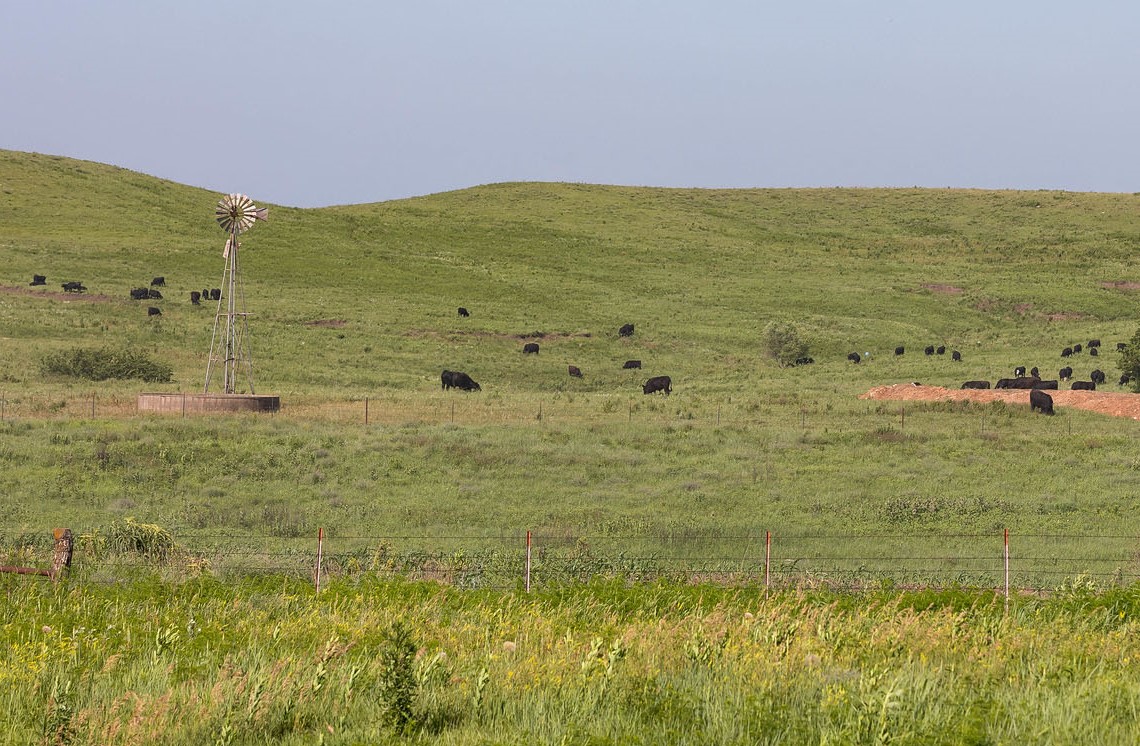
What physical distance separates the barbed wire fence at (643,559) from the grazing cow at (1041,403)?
62.3ft

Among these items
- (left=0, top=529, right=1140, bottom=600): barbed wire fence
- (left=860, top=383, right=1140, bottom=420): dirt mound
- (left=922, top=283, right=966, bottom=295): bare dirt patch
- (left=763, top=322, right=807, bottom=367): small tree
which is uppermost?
(left=922, top=283, right=966, bottom=295): bare dirt patch

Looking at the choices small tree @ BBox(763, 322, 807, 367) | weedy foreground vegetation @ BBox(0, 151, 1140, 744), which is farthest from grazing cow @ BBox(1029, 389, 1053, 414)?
small tree @ BBox(763, 322, 807, 367)

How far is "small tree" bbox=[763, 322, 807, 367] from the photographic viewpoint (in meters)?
69.6

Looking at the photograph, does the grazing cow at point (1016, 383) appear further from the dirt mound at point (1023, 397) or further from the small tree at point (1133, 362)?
the small tree at point (1133, 362)

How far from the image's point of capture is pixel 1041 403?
4178 cm

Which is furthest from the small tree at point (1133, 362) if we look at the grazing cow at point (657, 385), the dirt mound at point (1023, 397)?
the grazing cow at point (657, 385)

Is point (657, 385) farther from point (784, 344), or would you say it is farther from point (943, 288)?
point (943, 288)

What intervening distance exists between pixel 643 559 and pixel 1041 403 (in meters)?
27.2

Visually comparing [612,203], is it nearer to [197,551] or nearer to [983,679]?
[197,551]

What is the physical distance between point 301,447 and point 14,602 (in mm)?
19263

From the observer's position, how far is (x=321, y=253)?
95.1m

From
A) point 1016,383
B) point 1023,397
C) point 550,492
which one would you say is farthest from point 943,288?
point 550,492

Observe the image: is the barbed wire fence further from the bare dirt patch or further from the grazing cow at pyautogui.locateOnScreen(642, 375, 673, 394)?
the bare dirt patch

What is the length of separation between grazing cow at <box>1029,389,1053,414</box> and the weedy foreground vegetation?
828 mm
